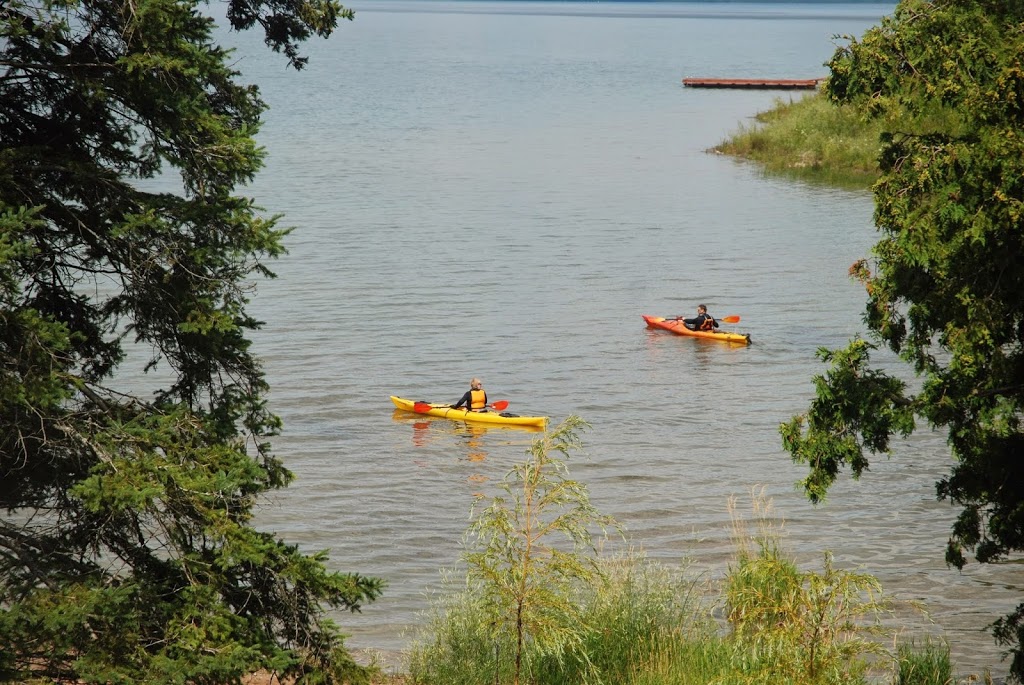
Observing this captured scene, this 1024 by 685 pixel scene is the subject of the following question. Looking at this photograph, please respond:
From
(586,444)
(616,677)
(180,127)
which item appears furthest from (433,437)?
(180,127)

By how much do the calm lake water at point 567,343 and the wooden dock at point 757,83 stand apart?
20129 mm

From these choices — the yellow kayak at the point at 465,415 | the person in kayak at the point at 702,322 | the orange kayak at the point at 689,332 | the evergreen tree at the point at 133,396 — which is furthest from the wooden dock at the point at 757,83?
the evergreen tree at the point at 133,396

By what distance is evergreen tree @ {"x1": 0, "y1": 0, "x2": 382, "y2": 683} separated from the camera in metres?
8.73

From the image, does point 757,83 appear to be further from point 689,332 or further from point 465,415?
point 465,415

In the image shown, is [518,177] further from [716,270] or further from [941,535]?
[941,535]

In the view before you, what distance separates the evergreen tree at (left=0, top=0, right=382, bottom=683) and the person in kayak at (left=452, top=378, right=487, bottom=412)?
14396mm

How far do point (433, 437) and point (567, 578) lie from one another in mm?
14090

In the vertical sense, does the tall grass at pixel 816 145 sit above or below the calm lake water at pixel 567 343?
above

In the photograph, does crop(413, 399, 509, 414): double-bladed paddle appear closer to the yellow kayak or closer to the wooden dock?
the yellow kayak

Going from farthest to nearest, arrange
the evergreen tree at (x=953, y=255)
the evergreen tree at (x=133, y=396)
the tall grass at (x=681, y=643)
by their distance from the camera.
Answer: the evergreen tree at (x=953, y=255) → the evergreen tree at (x=133, y=396) → the tall grass at (x=681, y=643)

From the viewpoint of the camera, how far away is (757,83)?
301ft

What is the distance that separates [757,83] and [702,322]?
213 feet

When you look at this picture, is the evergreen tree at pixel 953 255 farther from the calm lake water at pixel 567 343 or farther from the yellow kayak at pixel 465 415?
the yellow kayak at pixel 465 415

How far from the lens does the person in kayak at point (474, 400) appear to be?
24.5 meters
